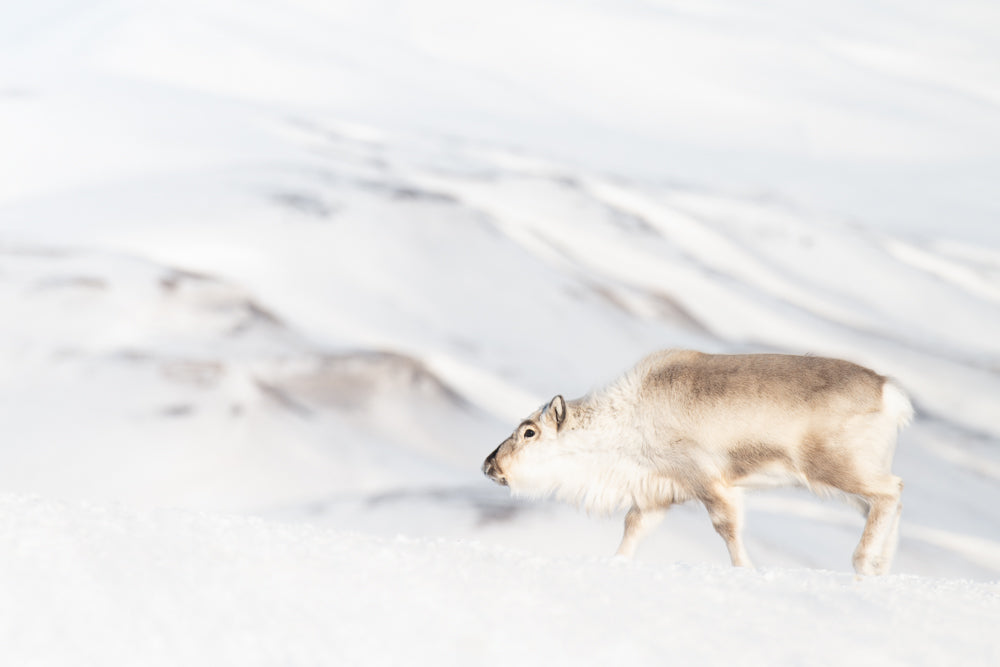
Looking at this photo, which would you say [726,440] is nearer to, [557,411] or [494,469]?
[557,411]

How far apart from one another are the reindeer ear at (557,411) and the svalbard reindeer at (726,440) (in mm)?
12

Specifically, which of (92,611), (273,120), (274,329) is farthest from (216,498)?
(273,120)

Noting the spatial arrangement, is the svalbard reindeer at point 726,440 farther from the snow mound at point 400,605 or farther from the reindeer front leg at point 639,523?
the snow mound at point 400,605

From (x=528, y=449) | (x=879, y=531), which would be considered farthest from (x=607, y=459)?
(x=879, y=531)

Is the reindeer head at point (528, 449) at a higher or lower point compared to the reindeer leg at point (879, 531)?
lower

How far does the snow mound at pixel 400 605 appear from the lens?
5.39m

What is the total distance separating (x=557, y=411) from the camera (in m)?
9.78

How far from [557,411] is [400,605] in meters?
4.07

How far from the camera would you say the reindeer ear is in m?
9.70

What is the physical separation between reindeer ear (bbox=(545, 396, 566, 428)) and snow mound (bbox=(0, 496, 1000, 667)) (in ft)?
8.68

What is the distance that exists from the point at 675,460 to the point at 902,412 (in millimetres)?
1859

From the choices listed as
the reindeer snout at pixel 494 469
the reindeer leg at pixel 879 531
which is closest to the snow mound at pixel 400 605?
the reindeer leg at pixel 879 531

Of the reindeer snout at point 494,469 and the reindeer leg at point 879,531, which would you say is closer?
the reindeer leg at point 879,531

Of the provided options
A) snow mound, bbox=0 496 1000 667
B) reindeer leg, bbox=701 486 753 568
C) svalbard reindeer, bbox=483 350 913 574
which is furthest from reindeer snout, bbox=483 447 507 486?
snow mound, bbox=0 496 1000 667
